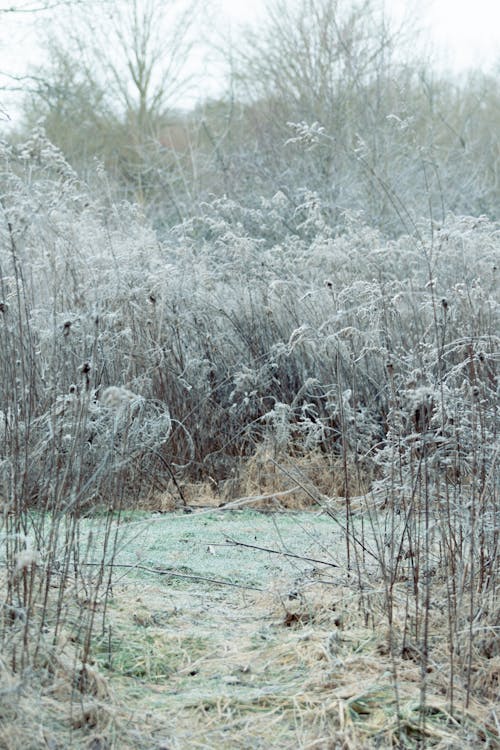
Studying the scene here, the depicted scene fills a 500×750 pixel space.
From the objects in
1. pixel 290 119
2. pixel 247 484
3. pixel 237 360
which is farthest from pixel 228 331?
pixel 290 119

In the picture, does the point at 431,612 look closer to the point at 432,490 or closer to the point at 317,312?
the point at 432,490

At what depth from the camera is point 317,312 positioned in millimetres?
5805

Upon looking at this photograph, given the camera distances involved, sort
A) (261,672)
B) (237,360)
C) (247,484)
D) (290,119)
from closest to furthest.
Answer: (261,672) → (247,484) → (237,360) → (290,119)

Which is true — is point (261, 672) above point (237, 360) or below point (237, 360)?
below

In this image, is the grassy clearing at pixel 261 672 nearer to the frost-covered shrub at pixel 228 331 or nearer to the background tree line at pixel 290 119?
the frost-covered shrub at pixel 228 331

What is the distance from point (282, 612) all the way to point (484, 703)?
0.77 metres

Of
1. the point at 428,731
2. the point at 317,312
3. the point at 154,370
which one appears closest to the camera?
the point at 428,731

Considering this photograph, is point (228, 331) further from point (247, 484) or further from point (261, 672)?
point (261, 672)

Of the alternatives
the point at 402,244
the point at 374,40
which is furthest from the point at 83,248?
Answer: the point at 374,40

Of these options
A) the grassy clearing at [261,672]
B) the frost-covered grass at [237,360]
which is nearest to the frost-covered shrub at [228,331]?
the frost-covered grass at [237,360]

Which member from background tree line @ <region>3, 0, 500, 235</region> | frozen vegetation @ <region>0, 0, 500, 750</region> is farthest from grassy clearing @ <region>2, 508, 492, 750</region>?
background tree line @ <region>3, 0, 500, 235</region>

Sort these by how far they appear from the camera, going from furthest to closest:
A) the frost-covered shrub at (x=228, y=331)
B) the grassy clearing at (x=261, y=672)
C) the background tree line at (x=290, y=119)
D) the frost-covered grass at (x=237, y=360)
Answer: the background tree line at (x=290, y=119)
the frost-covered shrub at (x=228, y=331)
the frost-covered grass at (x=237, y=360)
the grassy clearing at (x=261, y=672)

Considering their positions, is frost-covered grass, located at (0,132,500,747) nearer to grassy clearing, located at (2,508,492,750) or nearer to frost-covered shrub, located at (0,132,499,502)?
frost-covered shrub, located at (0,132,499,502)

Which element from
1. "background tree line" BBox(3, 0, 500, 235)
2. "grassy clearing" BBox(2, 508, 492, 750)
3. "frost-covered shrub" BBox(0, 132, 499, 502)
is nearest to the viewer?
"grassy clearing" BBox(2, 508, 492, 750)
